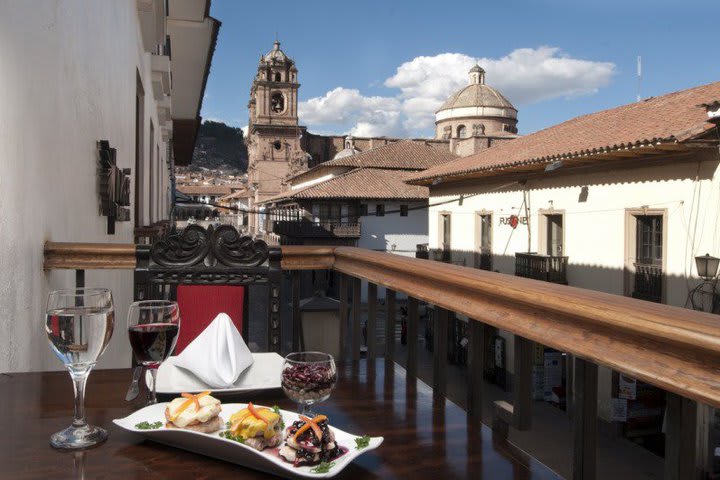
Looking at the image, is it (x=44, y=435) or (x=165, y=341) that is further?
(x=165, y=341)

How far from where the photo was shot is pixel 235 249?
94.0 inches

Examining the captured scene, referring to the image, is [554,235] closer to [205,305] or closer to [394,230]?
[205,305]

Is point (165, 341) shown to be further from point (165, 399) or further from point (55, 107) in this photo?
point (55, 107)

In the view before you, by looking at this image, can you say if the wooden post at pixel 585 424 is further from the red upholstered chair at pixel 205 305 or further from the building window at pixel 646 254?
the building window at pixel 646 254

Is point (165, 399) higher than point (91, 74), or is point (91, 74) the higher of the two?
point (91, 74)

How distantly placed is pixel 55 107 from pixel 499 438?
83.2 inches

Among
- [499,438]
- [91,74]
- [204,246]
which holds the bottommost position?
[499,438]

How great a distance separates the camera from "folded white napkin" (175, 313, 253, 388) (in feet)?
4.70

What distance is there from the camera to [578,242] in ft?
44.8

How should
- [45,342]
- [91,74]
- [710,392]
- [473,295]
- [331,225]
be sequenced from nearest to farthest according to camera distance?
[710,392], [473,295], [45,342], [91,74], [331,225]

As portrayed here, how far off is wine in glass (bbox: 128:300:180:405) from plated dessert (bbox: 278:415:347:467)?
37cm

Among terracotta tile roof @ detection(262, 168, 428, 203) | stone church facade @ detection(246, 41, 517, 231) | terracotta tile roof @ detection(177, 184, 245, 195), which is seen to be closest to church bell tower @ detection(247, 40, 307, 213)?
stone church facade @ detection(246, 41, 517, 231)

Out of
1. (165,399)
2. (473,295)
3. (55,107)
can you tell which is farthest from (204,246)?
(473,295)

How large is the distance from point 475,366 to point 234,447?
2.80 ft
